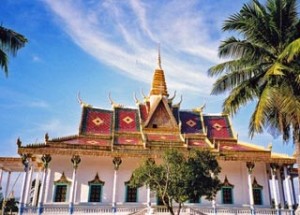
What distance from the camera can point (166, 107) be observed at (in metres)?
24.5

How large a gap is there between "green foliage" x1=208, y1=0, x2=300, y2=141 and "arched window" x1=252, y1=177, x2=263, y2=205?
9706 millimetres

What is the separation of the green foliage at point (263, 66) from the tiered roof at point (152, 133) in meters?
7.77

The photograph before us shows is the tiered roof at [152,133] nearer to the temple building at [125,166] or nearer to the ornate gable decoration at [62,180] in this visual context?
the temple building at [125,166]

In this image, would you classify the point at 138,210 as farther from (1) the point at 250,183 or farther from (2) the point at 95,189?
(1) the point at 250,183

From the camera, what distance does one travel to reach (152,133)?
23.0 metres

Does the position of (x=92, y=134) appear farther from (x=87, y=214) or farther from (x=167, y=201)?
(x=167, y=201)

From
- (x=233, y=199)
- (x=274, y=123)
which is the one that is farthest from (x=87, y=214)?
(x=274, y=123)

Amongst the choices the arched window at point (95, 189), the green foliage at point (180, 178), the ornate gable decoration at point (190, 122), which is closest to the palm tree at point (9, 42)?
the green foliage at point (180, 178)

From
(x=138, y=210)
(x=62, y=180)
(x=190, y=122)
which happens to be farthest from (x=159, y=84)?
(x=138, y=210)

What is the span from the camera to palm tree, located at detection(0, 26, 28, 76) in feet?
36.8

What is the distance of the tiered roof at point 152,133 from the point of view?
18.5 meters

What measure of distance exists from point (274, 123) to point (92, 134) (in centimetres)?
1374

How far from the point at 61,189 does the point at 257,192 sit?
42.8ft

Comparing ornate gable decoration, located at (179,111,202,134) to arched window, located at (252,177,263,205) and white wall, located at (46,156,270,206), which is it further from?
arched window, located at (252,177,263,205)
